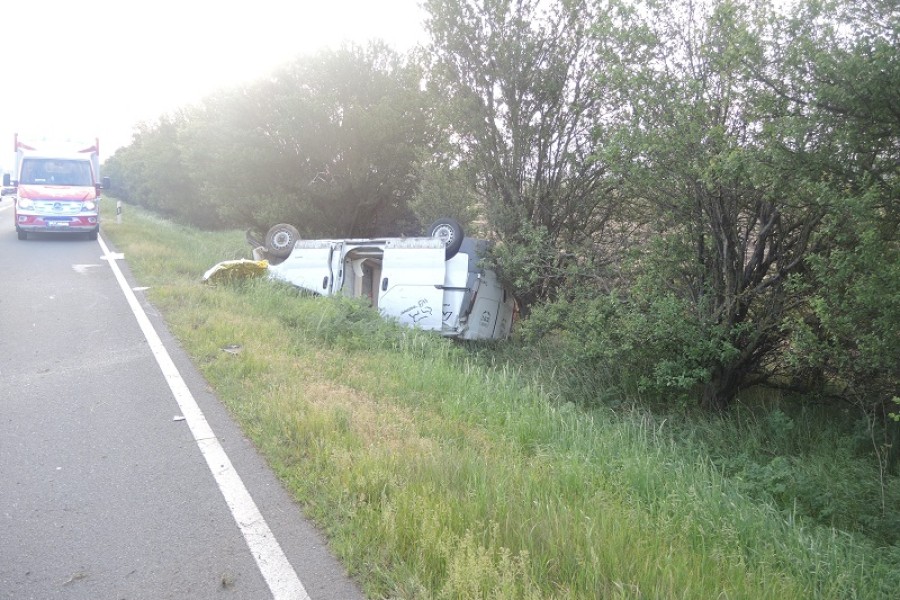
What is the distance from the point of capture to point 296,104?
18.3 m

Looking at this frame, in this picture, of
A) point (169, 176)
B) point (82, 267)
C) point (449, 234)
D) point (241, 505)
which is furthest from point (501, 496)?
point (169, 176)

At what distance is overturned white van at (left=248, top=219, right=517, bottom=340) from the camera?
35.1 feet

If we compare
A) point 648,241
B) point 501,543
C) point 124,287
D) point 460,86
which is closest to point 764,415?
point 648,241

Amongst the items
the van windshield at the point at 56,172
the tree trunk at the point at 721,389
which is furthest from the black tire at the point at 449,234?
the van windshield at the point at 56,172

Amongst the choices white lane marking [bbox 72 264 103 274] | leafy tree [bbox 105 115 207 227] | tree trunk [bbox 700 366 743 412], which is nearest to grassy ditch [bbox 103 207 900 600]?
tree trunk [bbox 700 366 743 412]

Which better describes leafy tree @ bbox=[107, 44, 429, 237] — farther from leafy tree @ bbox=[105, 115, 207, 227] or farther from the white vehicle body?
leafy tree @ bbox=[105, 115, 207, 227]

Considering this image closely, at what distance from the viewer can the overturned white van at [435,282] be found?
35.1ft

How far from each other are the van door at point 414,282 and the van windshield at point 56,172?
45.9ft

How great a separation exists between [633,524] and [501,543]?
0.80 meters

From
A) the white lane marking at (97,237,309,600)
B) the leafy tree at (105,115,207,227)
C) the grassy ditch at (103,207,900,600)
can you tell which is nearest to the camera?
the grassy ditch at (103,207,900,600)

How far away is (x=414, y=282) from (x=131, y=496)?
6.90 metres

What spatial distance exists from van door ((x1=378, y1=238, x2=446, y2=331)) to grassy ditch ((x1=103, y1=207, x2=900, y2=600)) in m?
3.07

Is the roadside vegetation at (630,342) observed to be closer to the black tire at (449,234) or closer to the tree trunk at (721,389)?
the tree trunk at (721,389)

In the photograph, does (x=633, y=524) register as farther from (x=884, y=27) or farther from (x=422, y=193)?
(x=422, y=193)
